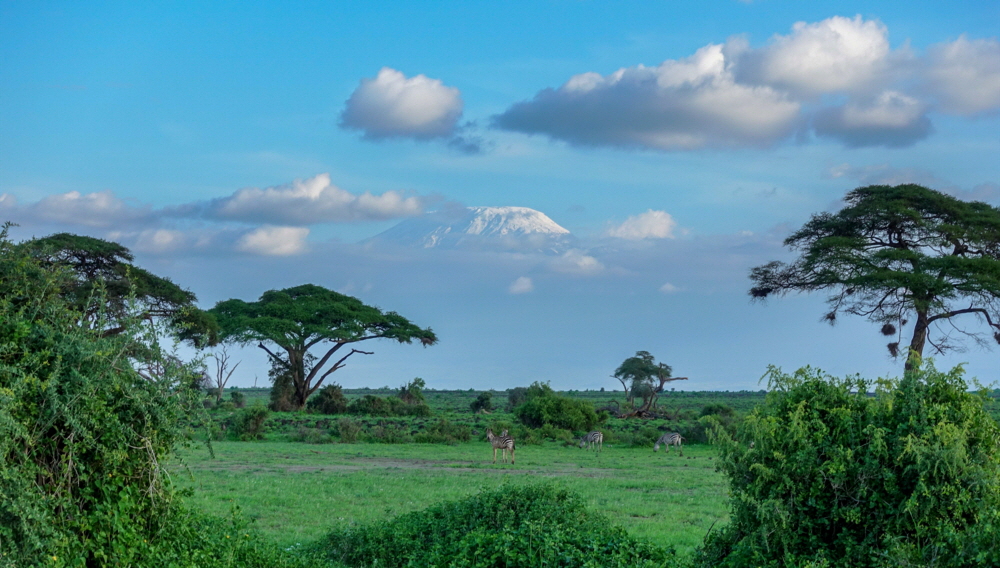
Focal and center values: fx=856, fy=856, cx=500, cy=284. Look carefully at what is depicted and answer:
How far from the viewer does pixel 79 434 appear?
6387 mm

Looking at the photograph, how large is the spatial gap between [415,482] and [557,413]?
1626 cm

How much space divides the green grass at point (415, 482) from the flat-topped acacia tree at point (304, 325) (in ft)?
53.6

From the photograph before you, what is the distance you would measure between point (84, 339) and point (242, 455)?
1686 cm

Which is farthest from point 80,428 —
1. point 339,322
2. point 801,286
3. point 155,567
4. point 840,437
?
point 339,322

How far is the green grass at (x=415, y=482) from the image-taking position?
39.8 ft

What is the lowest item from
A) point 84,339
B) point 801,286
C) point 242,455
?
point 242,455

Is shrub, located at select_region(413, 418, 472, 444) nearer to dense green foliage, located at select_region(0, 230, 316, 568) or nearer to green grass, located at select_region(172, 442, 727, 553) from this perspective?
green grass, located at select_region(172, 442, 727, 553)

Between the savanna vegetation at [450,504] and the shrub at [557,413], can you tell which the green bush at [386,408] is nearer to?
the shrub at [557,413]

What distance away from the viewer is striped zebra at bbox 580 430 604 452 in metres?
25.5

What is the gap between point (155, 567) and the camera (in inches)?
269

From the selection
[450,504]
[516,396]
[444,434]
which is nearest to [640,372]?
[516,396]

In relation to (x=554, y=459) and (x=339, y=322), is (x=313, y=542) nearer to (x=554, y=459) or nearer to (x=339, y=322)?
(x=554, y=459)

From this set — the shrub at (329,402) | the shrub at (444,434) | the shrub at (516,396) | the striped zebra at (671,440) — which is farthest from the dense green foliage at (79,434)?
the shrub at (516,396)

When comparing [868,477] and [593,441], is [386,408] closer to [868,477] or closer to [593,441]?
[593,441]
